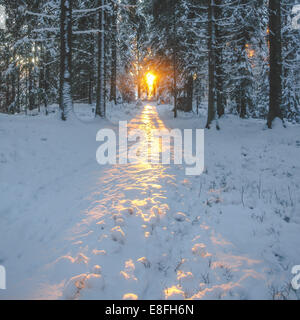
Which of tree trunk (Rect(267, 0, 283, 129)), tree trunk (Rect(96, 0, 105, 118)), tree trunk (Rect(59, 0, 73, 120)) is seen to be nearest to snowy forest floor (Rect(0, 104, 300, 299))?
tree trunk (Rect(59, 0, 73, 120))

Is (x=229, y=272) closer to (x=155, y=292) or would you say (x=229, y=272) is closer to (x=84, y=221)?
(x=155, y=292)

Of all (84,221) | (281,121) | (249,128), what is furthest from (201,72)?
(84,221)

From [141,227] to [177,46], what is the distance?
63.0ft

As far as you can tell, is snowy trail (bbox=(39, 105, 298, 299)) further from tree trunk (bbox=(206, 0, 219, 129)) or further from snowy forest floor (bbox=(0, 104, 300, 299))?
tree trunk (bbox=(206, 0, 219, 129))

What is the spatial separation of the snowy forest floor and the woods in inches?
218

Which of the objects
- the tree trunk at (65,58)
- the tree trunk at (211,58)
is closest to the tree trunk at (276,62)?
the tree trunk at (211,58)

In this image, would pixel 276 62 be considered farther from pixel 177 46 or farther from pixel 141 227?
pixel 141 227

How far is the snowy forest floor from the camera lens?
8.21 ft

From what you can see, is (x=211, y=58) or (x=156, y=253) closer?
(x=156, y=253)

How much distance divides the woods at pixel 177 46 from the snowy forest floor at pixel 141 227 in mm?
5544

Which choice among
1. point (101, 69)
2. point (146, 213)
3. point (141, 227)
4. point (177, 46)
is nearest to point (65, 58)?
point (101, 69)

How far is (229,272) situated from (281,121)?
1009cm

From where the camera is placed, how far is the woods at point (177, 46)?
35.1 feet

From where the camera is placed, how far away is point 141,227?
3.56m
